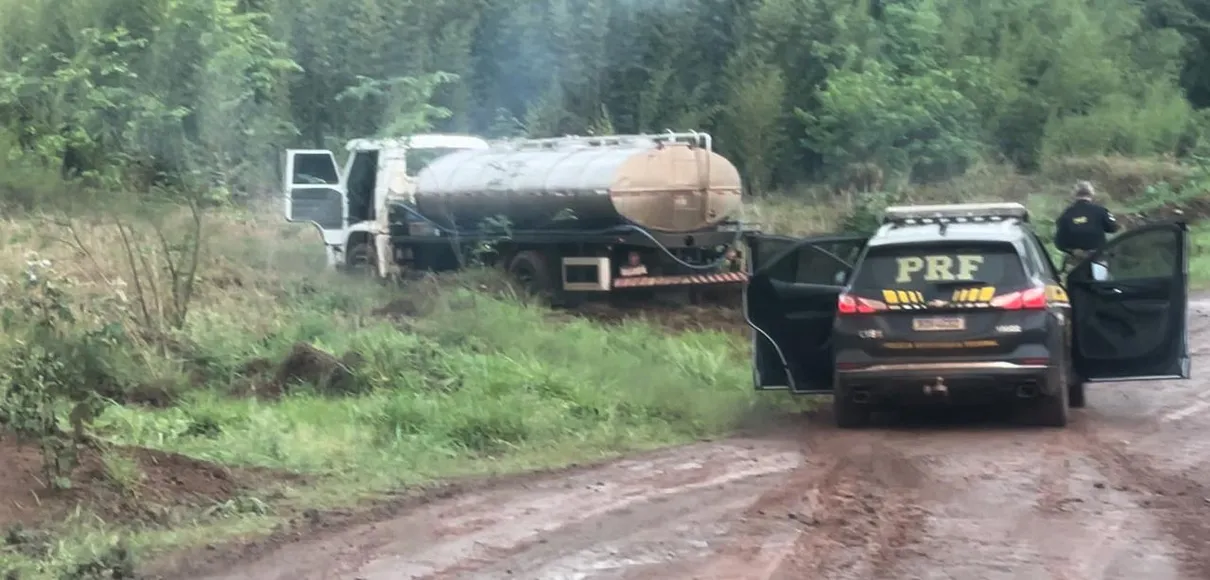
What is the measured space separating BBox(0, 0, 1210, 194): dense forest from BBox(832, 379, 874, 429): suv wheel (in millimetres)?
14759

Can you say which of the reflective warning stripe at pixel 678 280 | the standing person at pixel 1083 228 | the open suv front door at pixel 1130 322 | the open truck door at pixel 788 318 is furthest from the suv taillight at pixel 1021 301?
the reflective warning stripe at pixel 678 280

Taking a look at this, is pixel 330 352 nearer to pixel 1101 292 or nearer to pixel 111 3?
pixel 1101 292

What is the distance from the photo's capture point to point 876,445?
36.9 ft

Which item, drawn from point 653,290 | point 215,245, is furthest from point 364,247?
point 653,290

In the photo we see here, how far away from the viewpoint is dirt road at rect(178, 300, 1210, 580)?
7.61 meters

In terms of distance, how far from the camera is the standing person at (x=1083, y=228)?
53.4ft

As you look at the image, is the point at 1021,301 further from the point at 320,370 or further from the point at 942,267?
the point at 320,370

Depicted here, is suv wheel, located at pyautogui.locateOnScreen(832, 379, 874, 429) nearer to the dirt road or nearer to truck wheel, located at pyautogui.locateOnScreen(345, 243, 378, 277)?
the dirt road

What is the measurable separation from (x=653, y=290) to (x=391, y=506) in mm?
11018

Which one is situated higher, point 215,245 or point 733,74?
point 733,74

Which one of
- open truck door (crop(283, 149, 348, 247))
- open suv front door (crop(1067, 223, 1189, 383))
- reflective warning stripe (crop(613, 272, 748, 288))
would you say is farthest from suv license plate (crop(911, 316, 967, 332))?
open truck door (crop(283, 149, 348, 247))

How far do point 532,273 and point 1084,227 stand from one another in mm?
7113

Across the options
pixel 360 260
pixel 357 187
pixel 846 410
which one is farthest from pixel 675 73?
pixel 846 410

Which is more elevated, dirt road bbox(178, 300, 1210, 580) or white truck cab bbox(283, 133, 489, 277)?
white truck cab bbox(283, 133, 489, 277)
